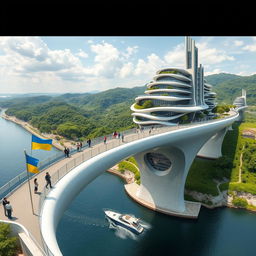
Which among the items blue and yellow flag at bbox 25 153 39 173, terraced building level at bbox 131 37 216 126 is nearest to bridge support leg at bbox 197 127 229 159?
terraced building level at bbox 131 37 216 126

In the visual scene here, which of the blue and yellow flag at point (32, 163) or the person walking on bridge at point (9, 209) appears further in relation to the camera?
the blue and yellow flag at point (32, 163)

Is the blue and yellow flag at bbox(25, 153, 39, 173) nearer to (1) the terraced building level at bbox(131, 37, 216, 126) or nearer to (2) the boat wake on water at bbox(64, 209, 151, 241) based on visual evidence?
(2) the boat wake on water at bbox(64, 209, 151, 241)

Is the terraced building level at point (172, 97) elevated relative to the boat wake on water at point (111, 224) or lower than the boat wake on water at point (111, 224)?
elevated

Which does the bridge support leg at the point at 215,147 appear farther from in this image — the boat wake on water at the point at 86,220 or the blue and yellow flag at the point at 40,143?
the blue and yellow flag at the point at 40,143

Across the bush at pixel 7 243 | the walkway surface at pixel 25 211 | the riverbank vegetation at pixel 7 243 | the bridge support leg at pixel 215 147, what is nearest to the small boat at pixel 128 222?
the walkway surface at pixel 25 211

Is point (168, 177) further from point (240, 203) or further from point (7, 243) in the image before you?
point (7, 243)

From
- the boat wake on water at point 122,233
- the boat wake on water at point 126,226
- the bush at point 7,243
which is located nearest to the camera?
the bush at point 7,243
